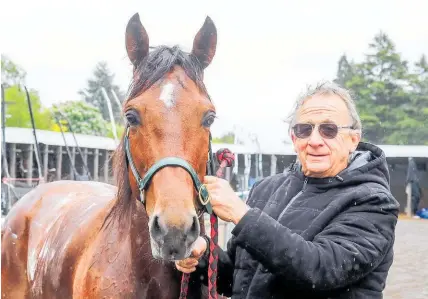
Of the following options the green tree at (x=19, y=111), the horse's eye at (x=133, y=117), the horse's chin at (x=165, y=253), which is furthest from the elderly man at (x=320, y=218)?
the green tree at (x=19, y=111)

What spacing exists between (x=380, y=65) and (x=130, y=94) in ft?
122

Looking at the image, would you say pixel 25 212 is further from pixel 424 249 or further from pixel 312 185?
pixel 424 249

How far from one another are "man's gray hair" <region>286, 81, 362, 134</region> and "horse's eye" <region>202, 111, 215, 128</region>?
0.35 m

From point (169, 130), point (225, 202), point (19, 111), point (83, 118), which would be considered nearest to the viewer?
point (225, 202)

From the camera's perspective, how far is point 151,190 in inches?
80.6

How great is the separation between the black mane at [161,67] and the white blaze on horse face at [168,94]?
7 centimetres

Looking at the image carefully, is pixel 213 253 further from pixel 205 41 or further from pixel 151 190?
pixel 205 41

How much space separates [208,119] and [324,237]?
0.66 m

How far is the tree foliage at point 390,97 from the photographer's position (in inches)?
1331

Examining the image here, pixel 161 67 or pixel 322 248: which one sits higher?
pixel 161 67

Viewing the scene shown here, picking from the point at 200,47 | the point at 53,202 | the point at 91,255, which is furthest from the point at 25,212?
the point at 200,47

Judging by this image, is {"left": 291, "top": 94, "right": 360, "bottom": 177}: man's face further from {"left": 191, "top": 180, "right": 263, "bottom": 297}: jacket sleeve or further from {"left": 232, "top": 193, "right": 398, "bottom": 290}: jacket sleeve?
{"left": 191, "top": 180, "right": 263, "bottom": 297}: jacket sleeve

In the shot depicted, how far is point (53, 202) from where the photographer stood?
4191 mm

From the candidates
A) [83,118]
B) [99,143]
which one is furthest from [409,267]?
[83,118]
